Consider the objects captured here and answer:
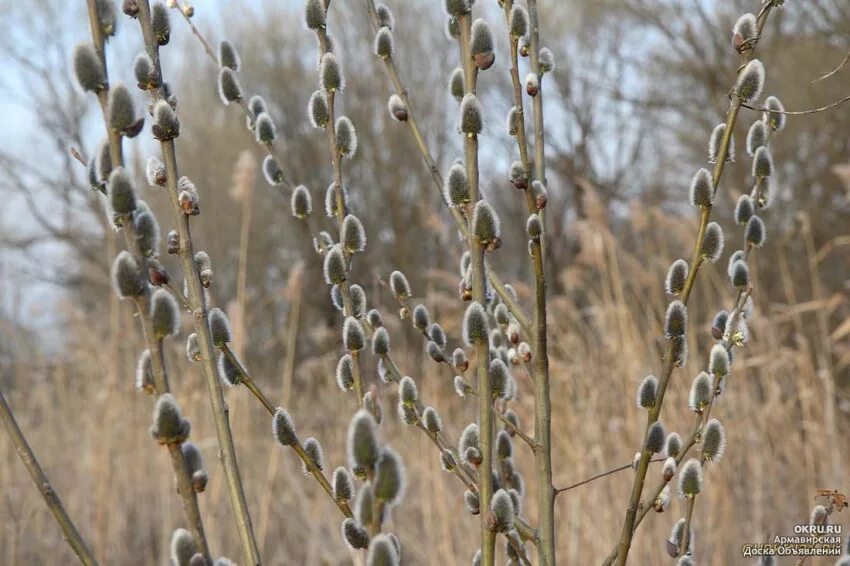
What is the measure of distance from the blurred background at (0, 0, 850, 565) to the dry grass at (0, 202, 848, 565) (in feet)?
0.05

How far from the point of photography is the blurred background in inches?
99.5

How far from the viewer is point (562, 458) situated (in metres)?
2.65

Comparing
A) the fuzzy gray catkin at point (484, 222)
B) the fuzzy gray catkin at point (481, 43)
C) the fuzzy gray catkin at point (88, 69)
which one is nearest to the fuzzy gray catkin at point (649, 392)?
the fuzzy gray catkin at point (484, 222)

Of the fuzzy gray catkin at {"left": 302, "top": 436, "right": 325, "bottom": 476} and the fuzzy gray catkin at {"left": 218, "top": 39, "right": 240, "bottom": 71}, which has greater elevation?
the fuzzy gray catkin at {"left": 218, "top": 39, "right": 240, "bottom": 71}

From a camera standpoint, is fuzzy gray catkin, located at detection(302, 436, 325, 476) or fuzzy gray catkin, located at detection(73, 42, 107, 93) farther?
fuzzy gray catkin, located at detection(302, 436, 325, 476)

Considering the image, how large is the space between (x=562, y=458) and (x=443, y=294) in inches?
35.6

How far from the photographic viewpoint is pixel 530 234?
729 millimetres

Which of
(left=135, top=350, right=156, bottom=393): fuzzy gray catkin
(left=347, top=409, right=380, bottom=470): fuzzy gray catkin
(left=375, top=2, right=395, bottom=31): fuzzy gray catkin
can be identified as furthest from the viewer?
(left=375, top=2, right=395, bottom=31): fuzzy gray catkin

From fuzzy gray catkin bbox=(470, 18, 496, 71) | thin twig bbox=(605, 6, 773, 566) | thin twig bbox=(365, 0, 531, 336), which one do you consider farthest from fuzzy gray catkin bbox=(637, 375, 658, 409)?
fuzzy gray catkin bbox=(470, 18, 496, 71)

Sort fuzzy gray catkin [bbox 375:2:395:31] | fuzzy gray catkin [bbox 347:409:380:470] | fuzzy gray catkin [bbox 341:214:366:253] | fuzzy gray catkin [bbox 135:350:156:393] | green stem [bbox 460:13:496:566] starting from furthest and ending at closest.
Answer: fuzzy gray catkin [bbox 375:2:395:31]
fuzzy gray catkin [bbox 341:214:366:253]
green stem [bbox 460:13:496:566]
fuzzy gray catkin [bbox 135:350:156:393]
fuzzy gray catkin [bbox 347:409:380:470]

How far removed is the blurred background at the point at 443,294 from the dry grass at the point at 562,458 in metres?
0.02

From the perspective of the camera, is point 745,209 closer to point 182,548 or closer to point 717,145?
point 717,145

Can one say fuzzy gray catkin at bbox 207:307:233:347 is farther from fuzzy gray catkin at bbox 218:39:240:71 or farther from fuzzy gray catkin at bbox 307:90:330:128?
fuzzy gray catkin at bbox 218:39:240:71

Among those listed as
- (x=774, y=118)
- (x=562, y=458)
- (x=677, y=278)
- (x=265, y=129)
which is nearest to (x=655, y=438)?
(x=677, y=278)
